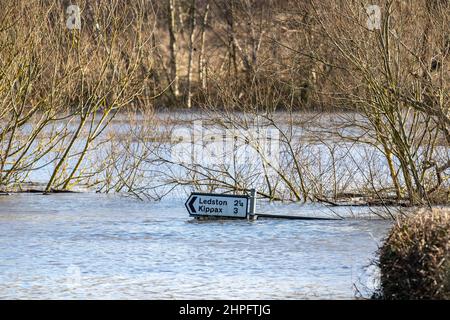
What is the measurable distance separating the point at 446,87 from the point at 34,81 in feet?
29.7

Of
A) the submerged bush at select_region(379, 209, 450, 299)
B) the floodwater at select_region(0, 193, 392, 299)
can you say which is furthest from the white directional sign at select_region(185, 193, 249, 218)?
the submerged bush at select_region(379, 209, 450, 299)

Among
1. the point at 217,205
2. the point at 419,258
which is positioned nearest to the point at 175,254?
the point at 217,205

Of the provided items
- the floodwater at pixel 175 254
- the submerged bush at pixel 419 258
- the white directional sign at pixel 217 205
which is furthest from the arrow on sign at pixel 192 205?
the submerged bush at pixel 419 258

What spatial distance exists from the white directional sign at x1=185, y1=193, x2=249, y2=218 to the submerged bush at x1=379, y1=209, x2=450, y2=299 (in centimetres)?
734

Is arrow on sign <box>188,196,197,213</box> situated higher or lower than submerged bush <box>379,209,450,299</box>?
lower

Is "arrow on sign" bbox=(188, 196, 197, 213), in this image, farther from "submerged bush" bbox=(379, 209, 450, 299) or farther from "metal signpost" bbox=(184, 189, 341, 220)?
"submerged bush" bbox=(379, 209, 450, 299)

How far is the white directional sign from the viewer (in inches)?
672

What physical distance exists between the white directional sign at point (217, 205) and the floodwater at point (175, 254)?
0.28 m

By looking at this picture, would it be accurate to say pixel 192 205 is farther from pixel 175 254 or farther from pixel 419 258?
pixel 419 258

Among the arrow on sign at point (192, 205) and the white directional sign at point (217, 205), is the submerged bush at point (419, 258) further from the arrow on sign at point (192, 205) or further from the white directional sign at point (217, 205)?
the arrow on sign at point (192, 205)

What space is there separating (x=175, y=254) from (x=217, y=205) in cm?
270
